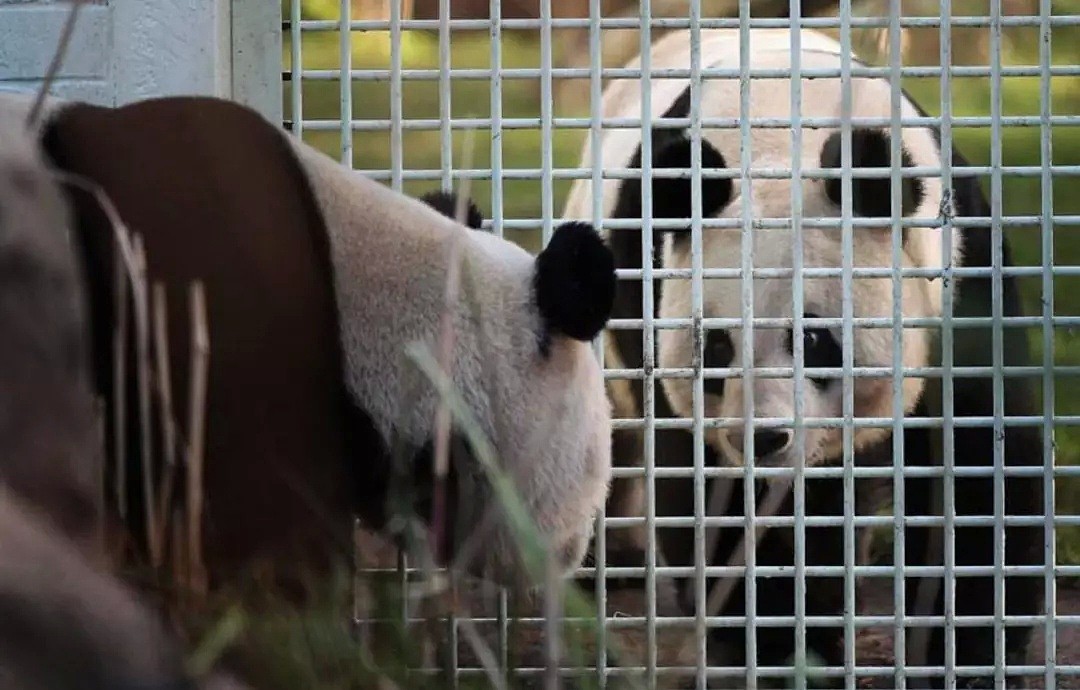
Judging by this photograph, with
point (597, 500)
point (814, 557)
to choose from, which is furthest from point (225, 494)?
point (814, 557)

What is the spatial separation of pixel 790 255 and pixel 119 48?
179 centimetres

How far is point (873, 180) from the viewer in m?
3.56

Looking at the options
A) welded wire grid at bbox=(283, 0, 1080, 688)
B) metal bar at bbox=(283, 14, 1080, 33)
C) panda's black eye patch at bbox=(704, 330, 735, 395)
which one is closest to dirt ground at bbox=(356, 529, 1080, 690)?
welded wire grid at bbox=(283, 0, 1080, 688)

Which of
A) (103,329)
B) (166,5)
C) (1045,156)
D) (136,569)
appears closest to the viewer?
(136,569)

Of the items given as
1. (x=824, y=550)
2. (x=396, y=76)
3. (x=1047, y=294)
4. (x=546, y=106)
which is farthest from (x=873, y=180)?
(x=824, y=550)

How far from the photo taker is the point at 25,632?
96 cm

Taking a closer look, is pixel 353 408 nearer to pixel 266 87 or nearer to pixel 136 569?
pixel 266 87

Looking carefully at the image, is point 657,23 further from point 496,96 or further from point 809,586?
point 809,586

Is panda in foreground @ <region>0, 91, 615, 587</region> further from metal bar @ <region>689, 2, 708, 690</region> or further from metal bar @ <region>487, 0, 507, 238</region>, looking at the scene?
metal bar @ <region>689, 2, 708, 690</region>

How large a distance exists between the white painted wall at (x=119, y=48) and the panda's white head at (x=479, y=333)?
0.36 meters

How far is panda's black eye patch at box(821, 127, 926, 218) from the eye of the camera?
3.46 m

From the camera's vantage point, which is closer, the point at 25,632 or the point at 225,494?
the point at 25,632

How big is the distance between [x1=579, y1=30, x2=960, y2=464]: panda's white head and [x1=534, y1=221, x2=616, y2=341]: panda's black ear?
82cm

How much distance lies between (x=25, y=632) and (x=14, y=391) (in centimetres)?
121
